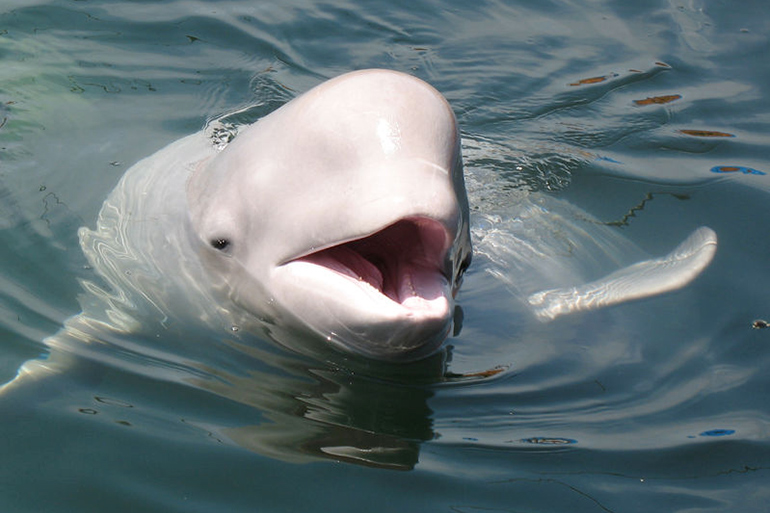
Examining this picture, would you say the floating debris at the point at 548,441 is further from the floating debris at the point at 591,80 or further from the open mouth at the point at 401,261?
the floating debris at the point at 591,80

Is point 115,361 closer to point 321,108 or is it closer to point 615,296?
point 321,108

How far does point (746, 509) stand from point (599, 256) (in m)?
3.28

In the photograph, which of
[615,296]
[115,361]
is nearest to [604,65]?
[615,296]

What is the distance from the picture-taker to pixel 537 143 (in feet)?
30.1

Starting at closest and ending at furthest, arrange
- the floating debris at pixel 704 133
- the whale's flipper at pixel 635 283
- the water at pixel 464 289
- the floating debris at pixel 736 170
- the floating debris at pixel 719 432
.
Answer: the water at pixel 464 289, the floating debris at pixel 719 432, the whale's flipper at pixel 635 283, the floating debris at pixel 736 170, the floating debris at pixel 704 133

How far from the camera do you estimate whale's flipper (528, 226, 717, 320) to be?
6430 mm

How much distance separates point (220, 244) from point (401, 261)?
120cm

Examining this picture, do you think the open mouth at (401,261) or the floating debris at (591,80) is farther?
the floating debris at (591,80)

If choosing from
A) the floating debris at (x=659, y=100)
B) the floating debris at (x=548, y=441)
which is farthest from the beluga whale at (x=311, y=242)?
the floating debris at (x=659, y=100)

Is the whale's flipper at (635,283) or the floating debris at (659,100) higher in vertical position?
the floating debris at (659,100)

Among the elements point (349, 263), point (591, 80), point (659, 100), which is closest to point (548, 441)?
point (349, 263)

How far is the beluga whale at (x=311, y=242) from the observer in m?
4.39

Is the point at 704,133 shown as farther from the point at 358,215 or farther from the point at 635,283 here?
the point at 358,215

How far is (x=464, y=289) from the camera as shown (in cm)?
639
